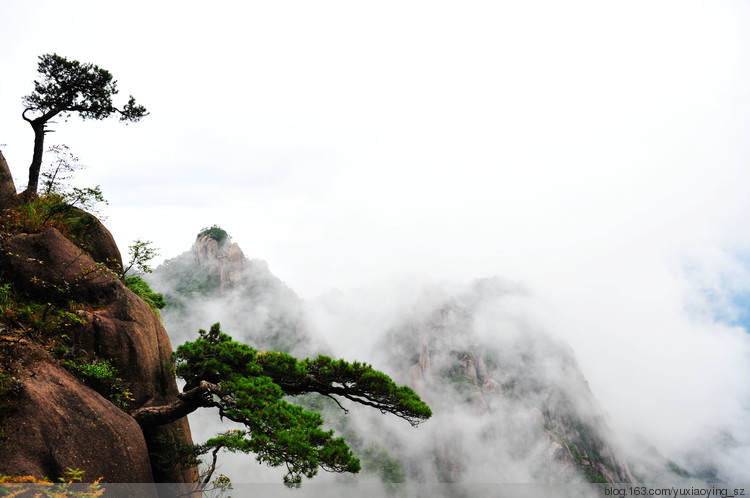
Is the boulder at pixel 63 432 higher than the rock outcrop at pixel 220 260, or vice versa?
the rock outcrop at pixel 220 260

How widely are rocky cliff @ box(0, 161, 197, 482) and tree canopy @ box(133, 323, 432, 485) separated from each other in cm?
125

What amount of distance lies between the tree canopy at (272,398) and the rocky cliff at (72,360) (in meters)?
1.25

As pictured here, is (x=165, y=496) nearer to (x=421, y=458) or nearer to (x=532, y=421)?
(x=421, y=458)

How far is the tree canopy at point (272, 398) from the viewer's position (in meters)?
7.24

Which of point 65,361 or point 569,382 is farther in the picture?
point 569,382

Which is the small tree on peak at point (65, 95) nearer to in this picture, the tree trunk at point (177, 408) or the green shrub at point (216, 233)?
the tree trunk at point (177, 408)

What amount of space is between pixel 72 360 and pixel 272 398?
5.44m

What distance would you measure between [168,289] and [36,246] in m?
98.7

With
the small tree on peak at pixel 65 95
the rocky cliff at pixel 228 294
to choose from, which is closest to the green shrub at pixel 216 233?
the rocky cliff at pixel 228 294

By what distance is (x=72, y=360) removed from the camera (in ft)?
28.9

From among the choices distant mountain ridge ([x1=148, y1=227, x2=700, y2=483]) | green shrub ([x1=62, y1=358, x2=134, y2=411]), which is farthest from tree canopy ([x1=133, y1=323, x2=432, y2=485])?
distant mountain ridge ([x1=148, y1=227, x2=700, y2=483])

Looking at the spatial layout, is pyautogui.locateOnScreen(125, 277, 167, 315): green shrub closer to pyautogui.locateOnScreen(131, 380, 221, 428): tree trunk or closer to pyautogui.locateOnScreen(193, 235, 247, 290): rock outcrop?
pyautogui.locateOnScreen(131, 380, 221, 428): tree trunk

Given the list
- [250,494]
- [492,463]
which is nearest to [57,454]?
[250,494]

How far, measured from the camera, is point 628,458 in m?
134
